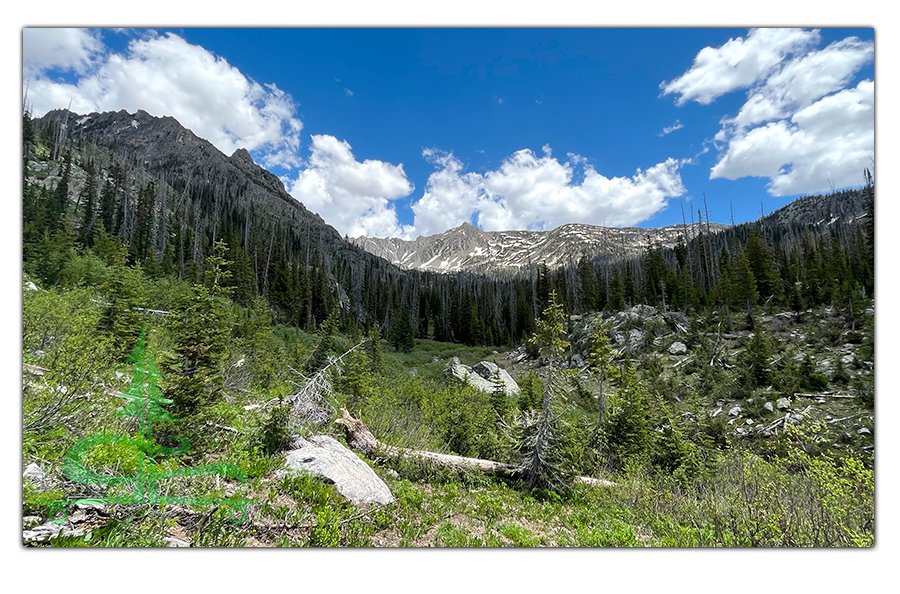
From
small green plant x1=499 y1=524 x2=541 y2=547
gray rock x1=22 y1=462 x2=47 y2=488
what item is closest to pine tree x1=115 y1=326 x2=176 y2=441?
gray rock x1=22 y1=462 x2=47 y2=488

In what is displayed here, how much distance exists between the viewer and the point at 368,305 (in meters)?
72.9

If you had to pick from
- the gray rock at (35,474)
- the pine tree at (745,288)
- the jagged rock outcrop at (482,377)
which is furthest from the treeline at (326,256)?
the jagged rock outcrop at (482,377)

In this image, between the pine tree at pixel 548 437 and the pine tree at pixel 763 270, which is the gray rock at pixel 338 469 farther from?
the pine tree at pixel 763 270

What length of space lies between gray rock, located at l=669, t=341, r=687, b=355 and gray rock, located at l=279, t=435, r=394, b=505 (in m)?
29.7

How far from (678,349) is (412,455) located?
27859 millimetres

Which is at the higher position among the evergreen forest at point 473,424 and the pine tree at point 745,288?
the pine tree at point 745,288

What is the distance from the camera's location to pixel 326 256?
77.8 metres

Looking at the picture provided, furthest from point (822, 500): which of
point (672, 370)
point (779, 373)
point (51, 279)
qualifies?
point (51, 279)

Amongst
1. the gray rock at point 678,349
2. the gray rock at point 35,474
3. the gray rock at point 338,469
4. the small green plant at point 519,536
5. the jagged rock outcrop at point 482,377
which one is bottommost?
the jagged rock outcrop at point 482,377

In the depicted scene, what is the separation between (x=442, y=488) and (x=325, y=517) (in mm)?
3888

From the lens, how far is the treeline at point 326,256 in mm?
19484

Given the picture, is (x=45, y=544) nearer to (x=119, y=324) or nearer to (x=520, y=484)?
(x=520, y=484)

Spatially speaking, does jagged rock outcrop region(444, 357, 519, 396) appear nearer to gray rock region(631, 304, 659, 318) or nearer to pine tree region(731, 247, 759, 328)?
pine tree region(731, 247, 759, 328)

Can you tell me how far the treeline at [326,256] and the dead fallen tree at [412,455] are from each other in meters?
4.32
